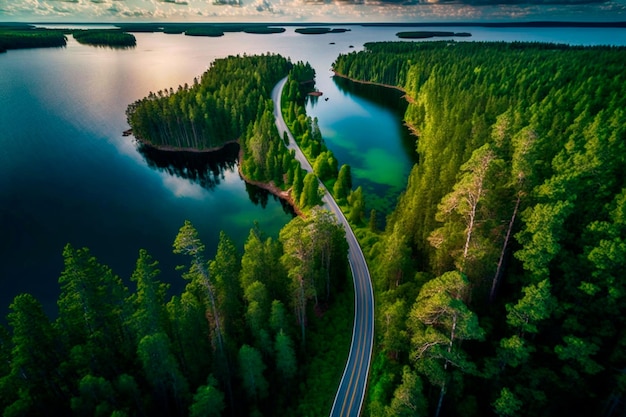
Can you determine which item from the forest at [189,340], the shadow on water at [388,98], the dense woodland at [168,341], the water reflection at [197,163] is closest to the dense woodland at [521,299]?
the forest at [189,340]

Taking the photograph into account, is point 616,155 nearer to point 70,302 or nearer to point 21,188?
point 70,302

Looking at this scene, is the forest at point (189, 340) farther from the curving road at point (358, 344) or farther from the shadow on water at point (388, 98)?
the shadow on water at point (388, 98)

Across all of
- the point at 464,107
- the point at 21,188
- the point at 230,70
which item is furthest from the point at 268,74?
the point at 21,188

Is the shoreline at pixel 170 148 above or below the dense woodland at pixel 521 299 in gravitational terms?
below

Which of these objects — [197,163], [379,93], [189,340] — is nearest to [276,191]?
[197,163]

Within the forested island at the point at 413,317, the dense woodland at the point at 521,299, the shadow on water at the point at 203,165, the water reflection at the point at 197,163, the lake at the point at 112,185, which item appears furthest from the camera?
the water reflection at the point at 197,163

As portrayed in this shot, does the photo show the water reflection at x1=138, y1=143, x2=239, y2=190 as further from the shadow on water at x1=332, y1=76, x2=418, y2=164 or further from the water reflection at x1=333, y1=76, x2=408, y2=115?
the water reflection at x1=333, y1=76, x2=408, y2=115
